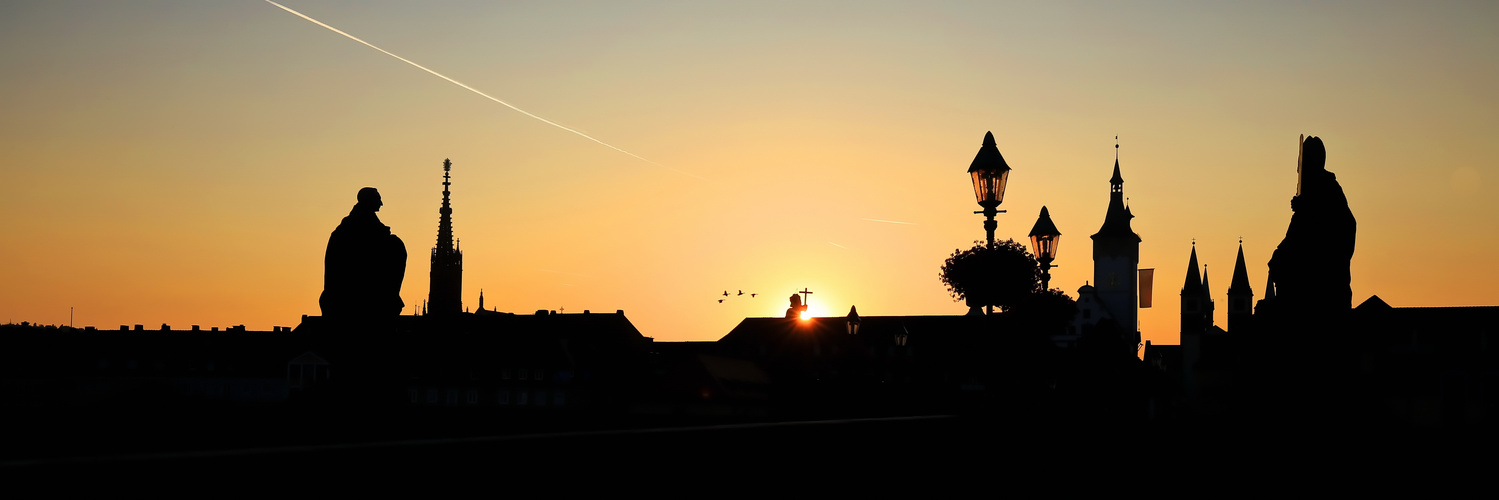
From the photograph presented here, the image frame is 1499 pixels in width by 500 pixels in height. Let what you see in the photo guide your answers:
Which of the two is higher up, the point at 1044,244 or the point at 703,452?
the point at 1044,244

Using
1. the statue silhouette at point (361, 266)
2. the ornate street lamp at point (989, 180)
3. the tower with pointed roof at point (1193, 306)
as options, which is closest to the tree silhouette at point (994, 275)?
the ornate street lamp at point (989, 180)

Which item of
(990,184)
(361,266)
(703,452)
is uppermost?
(990,184)

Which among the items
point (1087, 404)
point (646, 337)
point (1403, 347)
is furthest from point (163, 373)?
point (1087, 404)

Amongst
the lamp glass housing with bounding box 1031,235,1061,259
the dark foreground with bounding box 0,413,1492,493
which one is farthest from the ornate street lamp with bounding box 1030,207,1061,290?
the dark foreground with bounding box 0,413,1492,493

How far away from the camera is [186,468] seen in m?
5.80

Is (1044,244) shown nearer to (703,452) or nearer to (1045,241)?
(1045,241)

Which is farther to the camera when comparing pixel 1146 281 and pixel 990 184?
pixel 1146 281

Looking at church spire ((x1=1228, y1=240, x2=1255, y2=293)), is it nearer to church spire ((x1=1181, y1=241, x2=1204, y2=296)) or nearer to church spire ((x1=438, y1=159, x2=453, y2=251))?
church spire ((x1=1181, y1=241, x2=1204, y2=296))

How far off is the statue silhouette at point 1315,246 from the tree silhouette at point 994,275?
4696mm

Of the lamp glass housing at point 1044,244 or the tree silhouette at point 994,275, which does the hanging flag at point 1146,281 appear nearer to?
the tree silhouette at point 994,275

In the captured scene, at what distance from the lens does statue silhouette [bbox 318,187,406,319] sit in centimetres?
1380

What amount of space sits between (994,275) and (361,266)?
7.89m

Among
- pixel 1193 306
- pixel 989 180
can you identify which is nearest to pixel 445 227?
pixel 1193 306

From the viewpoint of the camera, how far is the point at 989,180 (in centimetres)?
1794
